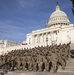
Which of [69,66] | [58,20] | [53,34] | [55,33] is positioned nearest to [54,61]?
[69,66]

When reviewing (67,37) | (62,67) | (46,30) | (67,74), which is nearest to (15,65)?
(62,67)

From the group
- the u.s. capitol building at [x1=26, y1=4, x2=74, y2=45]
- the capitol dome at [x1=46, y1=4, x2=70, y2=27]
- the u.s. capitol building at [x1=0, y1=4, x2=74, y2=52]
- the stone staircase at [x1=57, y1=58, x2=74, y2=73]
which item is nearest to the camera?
the stone staircase at [x1=57, y1=58, x2=74, y2=73]

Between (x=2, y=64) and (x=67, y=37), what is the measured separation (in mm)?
44891

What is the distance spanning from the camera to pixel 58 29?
67.8m

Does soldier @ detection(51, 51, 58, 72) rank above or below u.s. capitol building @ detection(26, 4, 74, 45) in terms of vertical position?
below

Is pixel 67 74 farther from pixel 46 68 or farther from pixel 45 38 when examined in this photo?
pixel 45 38

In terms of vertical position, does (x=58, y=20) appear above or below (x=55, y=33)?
above

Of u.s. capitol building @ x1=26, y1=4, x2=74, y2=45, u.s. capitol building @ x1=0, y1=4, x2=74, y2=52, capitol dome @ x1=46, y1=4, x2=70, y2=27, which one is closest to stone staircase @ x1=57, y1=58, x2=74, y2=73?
u.s. capitol building @ x1=0, y1=4, x2=74, y2=52

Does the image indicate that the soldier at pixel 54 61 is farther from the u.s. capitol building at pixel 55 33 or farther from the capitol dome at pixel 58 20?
the capitol dome at pixel 58 20

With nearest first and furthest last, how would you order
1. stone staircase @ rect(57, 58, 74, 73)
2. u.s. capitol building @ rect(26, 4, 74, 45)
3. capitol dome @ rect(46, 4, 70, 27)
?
stone staircase @ rect(57, 58, 74, 73), u.s. capitol building @ rect(26, 4, 74, 45), capitol dome @ rect(46, 4, 70, 27)

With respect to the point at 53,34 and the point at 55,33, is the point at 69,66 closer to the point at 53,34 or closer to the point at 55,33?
the point at 55,33

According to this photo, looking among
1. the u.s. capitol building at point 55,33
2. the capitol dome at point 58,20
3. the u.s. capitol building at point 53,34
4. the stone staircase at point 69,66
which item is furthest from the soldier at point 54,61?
the capitol dome at point 58,20

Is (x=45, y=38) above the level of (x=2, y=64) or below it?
above

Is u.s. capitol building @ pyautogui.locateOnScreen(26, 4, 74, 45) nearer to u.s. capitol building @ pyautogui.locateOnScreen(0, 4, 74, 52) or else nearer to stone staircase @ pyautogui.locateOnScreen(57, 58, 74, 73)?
u.s. capitol building @ pyautogui.locateOnScreen(0, 4, 74, 52)
